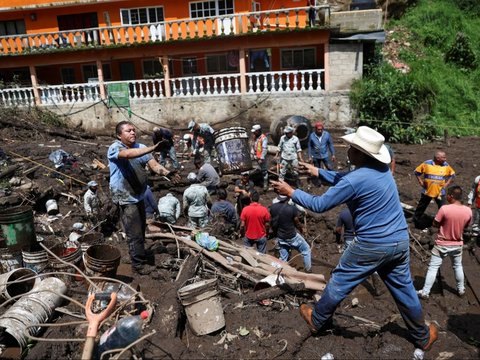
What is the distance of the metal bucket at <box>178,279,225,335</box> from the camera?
4.28 meters

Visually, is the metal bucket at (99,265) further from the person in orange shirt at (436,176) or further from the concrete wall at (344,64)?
the concrete wall at (344,64)

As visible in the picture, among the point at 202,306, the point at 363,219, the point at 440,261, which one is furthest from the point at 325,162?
the point at 202,306

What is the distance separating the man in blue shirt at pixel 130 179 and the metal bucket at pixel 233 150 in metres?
5.09

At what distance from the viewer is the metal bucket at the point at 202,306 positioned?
428cm

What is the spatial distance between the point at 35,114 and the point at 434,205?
1652cm

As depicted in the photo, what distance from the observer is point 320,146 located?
410 inches

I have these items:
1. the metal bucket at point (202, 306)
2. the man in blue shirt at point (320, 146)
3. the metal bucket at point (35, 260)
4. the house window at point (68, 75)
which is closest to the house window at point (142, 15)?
the house window at point (68, 75)

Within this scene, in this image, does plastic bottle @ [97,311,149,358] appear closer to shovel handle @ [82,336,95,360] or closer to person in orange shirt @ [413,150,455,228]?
shovel handle @ [82,336,95,360]

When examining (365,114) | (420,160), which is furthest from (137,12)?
(420,160)

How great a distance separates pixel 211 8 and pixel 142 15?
3715 millimetres

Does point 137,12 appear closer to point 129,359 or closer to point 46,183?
point 46,183

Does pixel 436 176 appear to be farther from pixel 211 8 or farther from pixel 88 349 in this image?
pixel 211 8

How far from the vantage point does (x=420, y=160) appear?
40.3 ft

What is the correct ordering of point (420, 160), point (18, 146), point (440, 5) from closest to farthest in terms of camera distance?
point (420, 160), point (18, 146), point (440, 5)
